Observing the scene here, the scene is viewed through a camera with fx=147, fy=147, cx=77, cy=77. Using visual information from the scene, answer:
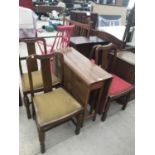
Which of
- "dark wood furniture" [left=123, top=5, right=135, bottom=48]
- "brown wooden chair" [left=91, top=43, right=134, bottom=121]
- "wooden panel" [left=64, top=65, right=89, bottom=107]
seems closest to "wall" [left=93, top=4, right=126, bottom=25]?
"dark wood furniture" [left=123, top=5, right=135, bottom=48]

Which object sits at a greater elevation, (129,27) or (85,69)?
(129,27)

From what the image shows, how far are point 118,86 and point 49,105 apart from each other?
92 cm

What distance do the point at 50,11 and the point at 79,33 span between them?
5152 mm

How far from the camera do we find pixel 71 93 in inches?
66.6

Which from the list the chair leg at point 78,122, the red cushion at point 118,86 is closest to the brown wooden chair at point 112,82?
the red cushion at point 118,86

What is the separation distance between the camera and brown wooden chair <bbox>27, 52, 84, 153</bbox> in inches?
51.9

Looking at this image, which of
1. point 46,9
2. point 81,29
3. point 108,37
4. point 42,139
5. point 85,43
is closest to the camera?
point 42,139

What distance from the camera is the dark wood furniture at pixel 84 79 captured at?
1.40 metres

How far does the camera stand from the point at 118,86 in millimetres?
1861

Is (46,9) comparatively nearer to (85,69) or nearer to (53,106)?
(85,69)

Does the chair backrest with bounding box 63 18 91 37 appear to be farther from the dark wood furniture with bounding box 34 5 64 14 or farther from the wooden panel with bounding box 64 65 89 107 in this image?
the dark wood furniture with bounding box 34 5 64 14

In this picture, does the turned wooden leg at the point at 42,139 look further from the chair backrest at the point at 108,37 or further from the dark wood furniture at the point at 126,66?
the chair backrest at the point at 108,37

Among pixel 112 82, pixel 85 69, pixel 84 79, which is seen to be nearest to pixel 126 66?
pixel 112 82
